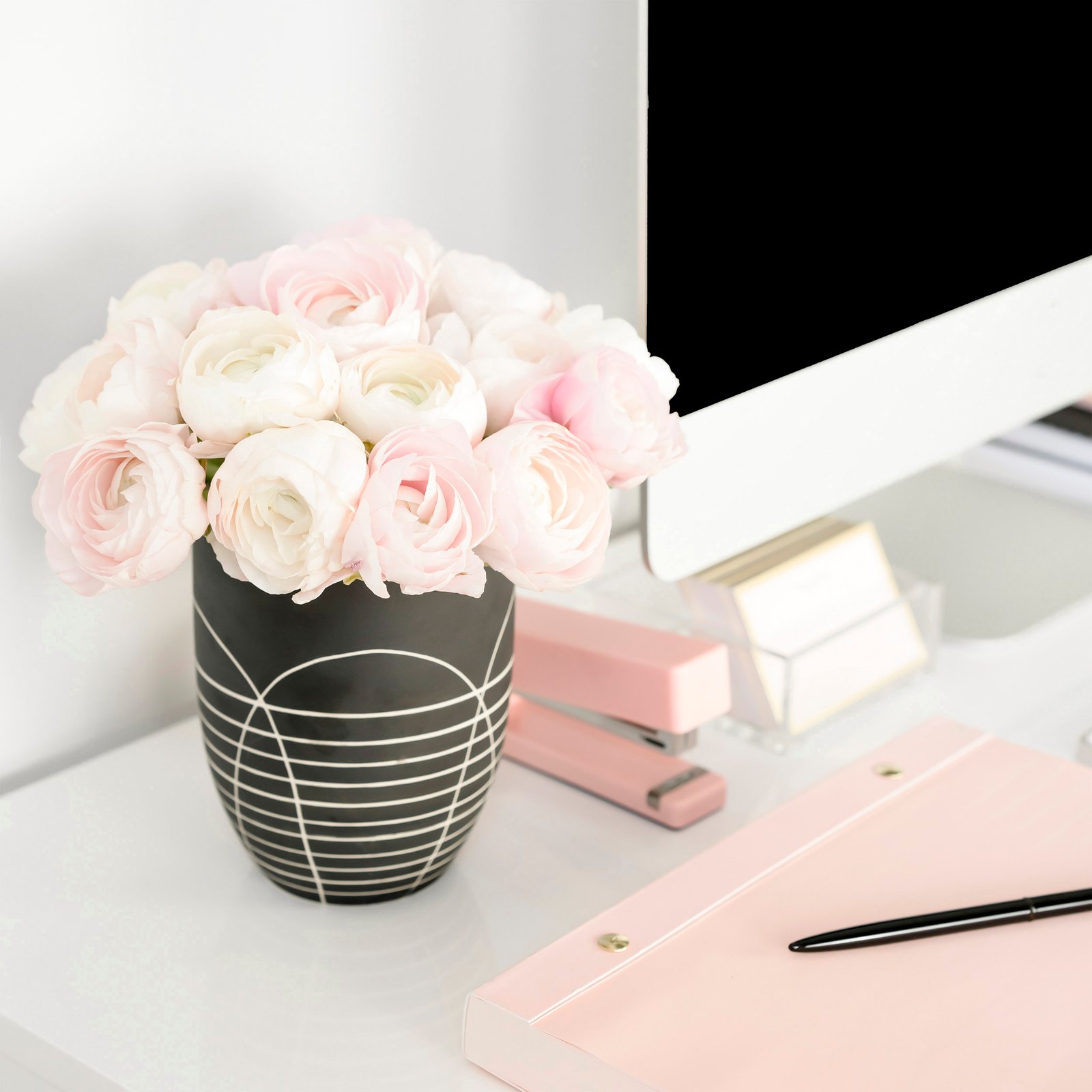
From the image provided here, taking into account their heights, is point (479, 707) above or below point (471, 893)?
above

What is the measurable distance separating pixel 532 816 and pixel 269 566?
0.86 feet

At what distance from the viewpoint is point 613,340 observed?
1.85ft

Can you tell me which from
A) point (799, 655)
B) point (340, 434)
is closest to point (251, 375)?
point (340, 434)

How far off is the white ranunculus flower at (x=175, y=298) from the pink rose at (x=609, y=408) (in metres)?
0.13

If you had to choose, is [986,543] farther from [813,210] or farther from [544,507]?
[544,507]

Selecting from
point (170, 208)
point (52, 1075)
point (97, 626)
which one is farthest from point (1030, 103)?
point (52, 1075)

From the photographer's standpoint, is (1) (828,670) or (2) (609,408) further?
(1) (828,670)

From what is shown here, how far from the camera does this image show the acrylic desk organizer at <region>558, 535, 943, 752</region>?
30.4 inches

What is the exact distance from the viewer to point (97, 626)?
0.75m

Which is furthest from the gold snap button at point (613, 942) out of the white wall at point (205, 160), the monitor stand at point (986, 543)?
the monitor stand at point (986, 543)

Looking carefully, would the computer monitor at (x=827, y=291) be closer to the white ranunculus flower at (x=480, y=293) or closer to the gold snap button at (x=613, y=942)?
the white ranunculus flower at (x=480, y=293)

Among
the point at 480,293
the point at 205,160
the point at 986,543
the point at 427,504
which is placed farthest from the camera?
the point at 986,543

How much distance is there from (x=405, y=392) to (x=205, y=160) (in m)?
0.26

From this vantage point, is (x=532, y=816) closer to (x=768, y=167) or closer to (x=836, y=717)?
(x=836, y=717)
